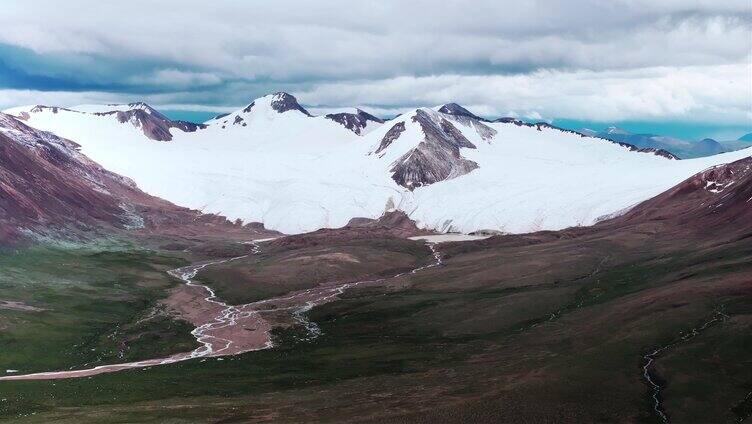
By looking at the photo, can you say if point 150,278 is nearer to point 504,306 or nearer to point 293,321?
point 293,321

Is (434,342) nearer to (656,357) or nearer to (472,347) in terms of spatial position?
(472,347)

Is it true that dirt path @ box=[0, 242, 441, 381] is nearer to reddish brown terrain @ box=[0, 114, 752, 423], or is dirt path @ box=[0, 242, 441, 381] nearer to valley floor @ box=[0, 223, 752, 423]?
reddish brown terrain @ box=[0, 114, 752, 423]

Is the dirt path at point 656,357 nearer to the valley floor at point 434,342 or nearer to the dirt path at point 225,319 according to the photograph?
the valley floor at point 434,342

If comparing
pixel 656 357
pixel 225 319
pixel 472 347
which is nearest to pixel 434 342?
pixel 472 347

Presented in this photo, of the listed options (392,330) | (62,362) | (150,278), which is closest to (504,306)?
(392,330)

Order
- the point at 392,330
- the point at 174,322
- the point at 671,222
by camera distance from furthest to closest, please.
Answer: the point at 671,222 → the point at 174,322 → the point at 392,330
